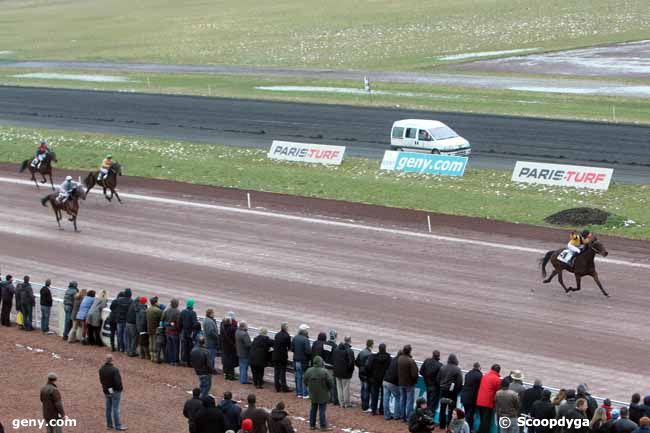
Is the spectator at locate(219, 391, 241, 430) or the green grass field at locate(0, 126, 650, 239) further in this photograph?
the green grass field at locate(0, 126, 650, 239)

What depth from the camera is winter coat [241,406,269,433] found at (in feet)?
49.9

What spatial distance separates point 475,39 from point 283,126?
34.1 m

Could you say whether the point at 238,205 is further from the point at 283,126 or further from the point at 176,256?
the point at 283,126

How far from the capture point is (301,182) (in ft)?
125

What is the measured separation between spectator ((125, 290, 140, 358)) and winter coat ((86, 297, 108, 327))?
85 centimetres

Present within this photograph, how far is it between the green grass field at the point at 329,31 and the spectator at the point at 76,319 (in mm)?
49543

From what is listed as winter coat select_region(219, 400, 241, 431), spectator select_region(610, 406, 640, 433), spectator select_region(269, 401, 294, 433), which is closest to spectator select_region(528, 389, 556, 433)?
spectator select_region(610, 406, 640, 433)

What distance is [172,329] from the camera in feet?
67.8

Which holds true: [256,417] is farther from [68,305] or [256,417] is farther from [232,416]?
[68,305]

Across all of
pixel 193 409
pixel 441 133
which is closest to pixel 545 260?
pixel 193 409

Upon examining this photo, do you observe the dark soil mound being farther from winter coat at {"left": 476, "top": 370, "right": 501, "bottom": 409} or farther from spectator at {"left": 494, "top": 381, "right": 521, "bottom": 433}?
spectator at {"left": 494, "top": 381, "right": 521, "bottom": 433}

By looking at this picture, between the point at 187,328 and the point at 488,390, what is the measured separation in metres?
6.28

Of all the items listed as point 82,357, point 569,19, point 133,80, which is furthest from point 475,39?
point 82,357

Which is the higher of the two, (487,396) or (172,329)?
(172,329)
